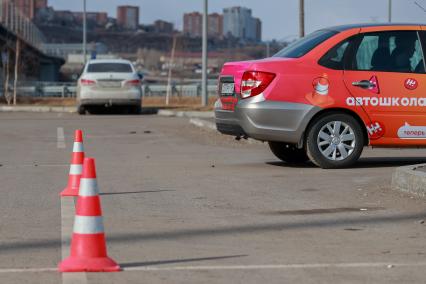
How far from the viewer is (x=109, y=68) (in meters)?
27.8

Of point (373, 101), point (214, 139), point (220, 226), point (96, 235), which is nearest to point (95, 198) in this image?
point (96, 235)

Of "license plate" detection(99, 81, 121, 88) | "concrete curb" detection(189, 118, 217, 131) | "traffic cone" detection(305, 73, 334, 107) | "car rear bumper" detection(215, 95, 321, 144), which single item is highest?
"traffic cone" detection(305, 73, 334, 107)

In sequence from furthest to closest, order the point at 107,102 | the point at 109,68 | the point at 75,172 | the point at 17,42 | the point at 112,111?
the point at 17,42 < the point at 112,111 < the point at 109,68 < the point at 107,102 < the point at 75,172

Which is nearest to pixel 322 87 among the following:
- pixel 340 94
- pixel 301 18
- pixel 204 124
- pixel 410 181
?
pixel 340 94

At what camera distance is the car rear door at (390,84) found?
1160cm

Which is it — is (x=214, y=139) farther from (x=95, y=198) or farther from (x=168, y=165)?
(x=95, y=198)

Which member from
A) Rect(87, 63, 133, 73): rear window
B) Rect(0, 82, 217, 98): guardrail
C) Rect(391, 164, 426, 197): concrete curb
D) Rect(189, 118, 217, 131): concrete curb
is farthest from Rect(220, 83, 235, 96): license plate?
Rect(0, 82, 217, 98): guardrail

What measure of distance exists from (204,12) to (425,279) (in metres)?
26.8

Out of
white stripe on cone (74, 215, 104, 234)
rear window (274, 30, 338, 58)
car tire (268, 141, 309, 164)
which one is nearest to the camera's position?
white stripe on cone (74, 215, 104, 234)

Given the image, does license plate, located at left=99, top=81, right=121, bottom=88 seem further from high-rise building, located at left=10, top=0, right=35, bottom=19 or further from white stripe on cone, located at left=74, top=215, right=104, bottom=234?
high-rise building, located at left=10, top=0, right=35, bottom=19

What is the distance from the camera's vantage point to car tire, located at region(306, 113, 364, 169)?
37.9 feet

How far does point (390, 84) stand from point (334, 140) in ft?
3.08

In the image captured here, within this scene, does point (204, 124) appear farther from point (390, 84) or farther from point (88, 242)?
point (88, 242)

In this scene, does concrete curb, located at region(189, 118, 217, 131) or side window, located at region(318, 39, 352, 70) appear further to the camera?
concrete curb, located at region(189, 118, 217, 131)
